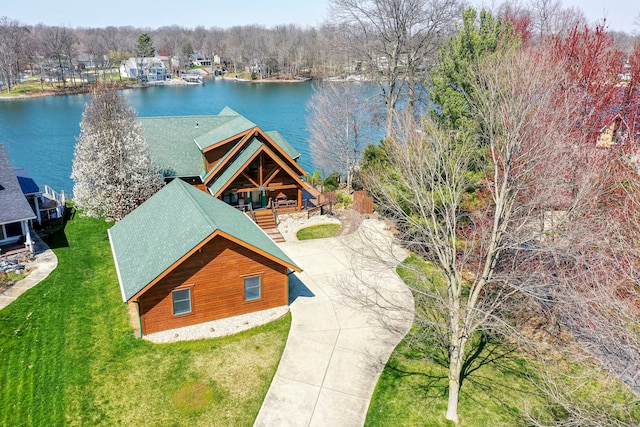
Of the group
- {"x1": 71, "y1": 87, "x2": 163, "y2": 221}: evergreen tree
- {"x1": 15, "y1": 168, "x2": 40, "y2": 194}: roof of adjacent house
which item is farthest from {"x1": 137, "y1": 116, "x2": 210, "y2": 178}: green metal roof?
{"x1": 15, "y1": 168, "x2": 40, "y2": 194}: roof of adjacent house

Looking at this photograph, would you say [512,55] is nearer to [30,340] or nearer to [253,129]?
[253,129]

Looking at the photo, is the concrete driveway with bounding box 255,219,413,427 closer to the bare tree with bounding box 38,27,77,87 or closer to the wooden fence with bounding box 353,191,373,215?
the wooden fence with bounding box 353,191,373,215

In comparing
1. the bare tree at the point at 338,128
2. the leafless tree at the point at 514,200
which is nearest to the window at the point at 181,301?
the leafless tree at the point at 514,200

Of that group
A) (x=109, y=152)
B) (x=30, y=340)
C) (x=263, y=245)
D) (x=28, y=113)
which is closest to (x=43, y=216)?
(x=109, y=152)

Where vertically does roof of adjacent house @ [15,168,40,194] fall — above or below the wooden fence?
above

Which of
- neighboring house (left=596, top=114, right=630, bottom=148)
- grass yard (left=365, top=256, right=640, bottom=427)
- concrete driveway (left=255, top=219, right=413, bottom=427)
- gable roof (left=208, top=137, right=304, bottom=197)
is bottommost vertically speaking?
grass yard (left=365, top=256, right=640, bottom=427)

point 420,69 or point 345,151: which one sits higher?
point 420,69

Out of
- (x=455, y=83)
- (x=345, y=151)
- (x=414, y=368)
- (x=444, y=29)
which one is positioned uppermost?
(x=444, y=29)

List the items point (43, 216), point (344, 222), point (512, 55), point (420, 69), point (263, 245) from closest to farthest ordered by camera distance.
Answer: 1. point (263, 245)
2. point (512, 55)
3. point (43, 216)
4. point (344, 222)
5. point (420, 69)
